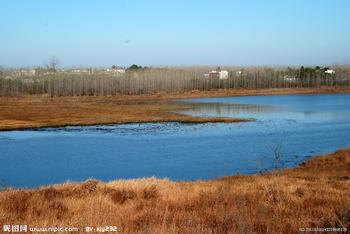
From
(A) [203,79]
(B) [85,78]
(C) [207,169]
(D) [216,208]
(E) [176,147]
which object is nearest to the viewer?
(D) [216,208]

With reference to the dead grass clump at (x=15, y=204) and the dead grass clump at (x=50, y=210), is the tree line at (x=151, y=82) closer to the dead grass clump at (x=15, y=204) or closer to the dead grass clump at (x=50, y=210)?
the dead grass clump at (x=15, y=204)

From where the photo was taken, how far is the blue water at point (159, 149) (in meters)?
20.4

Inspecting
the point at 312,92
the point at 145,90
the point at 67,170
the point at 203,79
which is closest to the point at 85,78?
the point at 145,90

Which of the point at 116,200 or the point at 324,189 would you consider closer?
the point at 116,200

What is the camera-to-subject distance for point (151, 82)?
11519 cm

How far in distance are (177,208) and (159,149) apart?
1835 centimetres

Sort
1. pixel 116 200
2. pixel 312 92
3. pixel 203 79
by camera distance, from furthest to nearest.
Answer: pixel 203 79
pixel 312 92
pixel 116 200

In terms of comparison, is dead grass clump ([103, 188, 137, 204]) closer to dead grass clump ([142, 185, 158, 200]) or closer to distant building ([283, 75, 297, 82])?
dead grass clump ([142, 185, 158, 200])

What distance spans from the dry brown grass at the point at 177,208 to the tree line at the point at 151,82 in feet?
297

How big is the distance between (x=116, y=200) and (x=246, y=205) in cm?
258

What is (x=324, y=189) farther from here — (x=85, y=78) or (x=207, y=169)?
(x=85, y=78)

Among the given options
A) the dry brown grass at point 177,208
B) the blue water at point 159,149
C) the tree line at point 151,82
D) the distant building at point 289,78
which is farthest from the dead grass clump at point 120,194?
the distant building at point 289,78

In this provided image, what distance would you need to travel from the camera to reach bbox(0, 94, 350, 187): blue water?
2039 centimetres

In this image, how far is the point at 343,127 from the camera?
35594 mm
